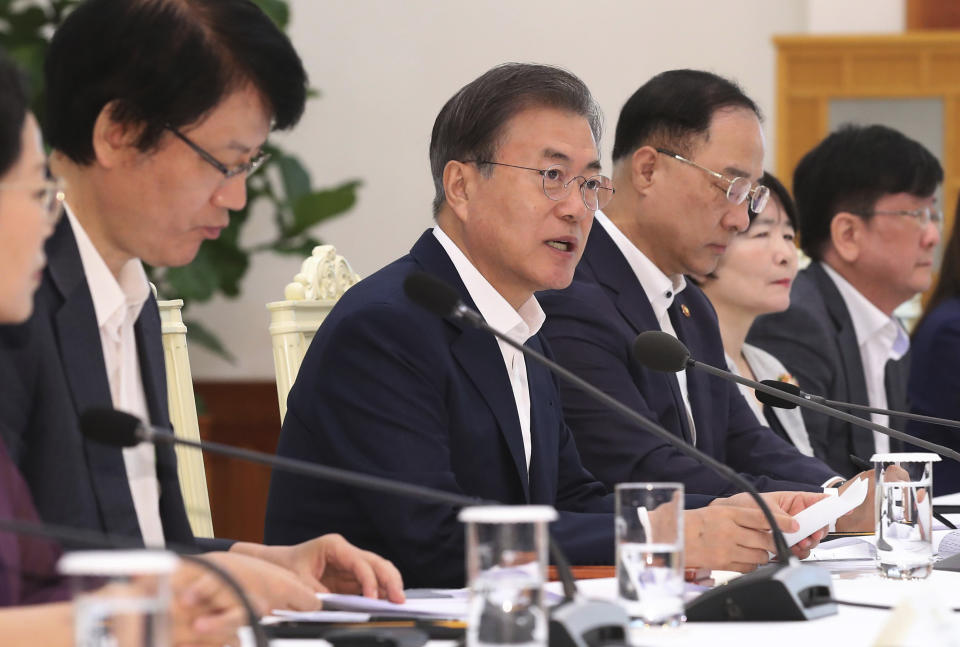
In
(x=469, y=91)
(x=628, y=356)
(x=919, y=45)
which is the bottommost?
(x=628, y=356)

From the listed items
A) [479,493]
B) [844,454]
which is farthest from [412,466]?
[844,454]

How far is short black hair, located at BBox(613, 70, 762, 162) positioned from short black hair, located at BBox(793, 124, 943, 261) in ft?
3.19

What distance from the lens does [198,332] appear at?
562 centimetres

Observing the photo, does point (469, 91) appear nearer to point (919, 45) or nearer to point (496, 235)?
point (496, 235)

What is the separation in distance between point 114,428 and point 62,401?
0.19 metres

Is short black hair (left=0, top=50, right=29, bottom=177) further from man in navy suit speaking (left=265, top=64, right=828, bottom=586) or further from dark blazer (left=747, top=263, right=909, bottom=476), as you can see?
dark blazer (left=747, top=263, right=909, bottom=476)

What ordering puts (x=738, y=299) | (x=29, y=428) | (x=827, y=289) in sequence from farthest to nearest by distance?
(x=827, y=289), (x=738, y=299), (x=29, y=428)

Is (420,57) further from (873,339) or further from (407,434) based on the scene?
(407,434)

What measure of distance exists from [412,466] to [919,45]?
15.6 ft

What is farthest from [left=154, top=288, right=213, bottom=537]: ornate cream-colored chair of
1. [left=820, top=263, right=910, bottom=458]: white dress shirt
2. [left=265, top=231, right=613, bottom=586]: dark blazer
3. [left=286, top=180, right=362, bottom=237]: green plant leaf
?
[left=286, top=180, right=362, bottom=237]: green plant leaf

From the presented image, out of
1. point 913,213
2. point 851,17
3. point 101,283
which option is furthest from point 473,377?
point 851,17

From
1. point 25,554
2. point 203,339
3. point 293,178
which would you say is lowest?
point 25,554

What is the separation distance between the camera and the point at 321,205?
552cm

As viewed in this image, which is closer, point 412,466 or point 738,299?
point 412,466
